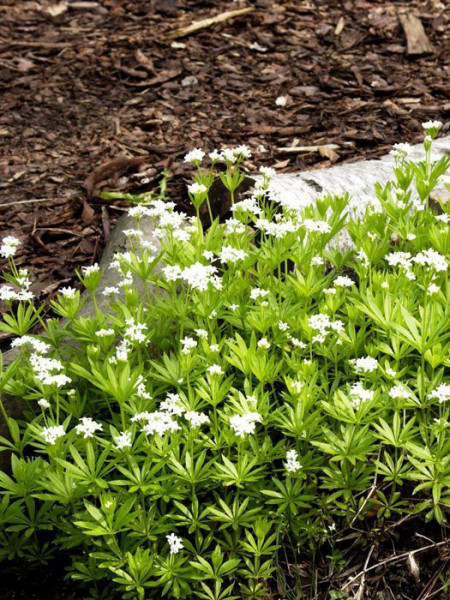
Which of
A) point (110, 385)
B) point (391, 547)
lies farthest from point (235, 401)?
point (391, 547)

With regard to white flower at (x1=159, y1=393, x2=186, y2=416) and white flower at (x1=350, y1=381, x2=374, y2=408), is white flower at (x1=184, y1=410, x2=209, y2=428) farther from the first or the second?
white flower at (x1=350, y1=381, x2=374, y2=408)

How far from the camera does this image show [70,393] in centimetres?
392

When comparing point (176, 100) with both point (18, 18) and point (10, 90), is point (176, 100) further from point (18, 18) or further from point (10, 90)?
point (18, 18)

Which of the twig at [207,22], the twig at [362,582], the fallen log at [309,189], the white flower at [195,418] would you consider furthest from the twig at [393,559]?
the twig at [207,22]

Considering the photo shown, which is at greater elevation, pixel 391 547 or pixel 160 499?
pixel 160 499

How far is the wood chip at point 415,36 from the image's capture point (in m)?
8.74

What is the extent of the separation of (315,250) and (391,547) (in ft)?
5.83

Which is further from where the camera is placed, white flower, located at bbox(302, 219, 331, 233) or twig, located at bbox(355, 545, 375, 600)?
white flower, located at bbox(302, 219, 331, 233)

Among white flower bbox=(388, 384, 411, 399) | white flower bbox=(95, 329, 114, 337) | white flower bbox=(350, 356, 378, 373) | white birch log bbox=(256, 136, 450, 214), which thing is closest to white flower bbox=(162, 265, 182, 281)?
white flower bbox=(95, 329, 114, 337)

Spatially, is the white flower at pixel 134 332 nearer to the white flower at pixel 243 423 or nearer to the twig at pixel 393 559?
the white flower at pixel 243 423

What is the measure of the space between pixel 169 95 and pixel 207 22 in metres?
1.66

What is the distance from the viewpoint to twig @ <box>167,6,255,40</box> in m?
9.16

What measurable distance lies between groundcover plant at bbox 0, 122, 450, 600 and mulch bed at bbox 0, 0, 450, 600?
1.98m

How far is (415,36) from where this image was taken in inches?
352
